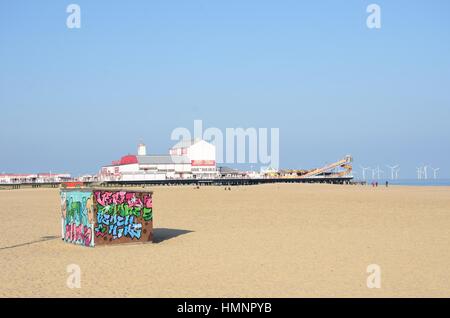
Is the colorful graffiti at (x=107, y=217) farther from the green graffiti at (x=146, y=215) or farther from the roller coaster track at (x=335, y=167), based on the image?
the roller coaster track at (x=335, y=167)

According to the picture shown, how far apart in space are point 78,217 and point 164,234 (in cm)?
376

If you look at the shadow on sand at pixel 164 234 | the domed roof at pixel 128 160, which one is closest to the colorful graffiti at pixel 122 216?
the shadow on sand at pixel 164 234

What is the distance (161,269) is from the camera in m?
12.9

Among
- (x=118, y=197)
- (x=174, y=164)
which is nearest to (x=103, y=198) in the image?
(x=118, y=197)

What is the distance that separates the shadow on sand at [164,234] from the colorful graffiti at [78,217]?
225 cm

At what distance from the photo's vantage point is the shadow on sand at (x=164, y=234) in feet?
61.8

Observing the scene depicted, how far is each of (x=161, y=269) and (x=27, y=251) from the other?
5376mm

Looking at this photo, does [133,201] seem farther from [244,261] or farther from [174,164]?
[174,164]

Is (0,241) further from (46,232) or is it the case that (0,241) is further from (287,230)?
(287,230)

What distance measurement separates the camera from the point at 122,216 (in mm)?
17219

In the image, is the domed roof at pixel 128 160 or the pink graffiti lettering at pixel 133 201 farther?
the domed roof at pixel 128 160

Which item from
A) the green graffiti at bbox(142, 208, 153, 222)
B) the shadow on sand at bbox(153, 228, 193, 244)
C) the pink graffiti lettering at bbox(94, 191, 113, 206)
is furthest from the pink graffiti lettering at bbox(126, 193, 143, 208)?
the shadow on sand at bbox(153, 228, 193, 244)

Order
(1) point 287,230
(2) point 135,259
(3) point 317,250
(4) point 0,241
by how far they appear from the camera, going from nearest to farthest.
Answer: (2) point 135,259 → (3) point 317,250 → (4) point 0,241 → (1) point 287,230
